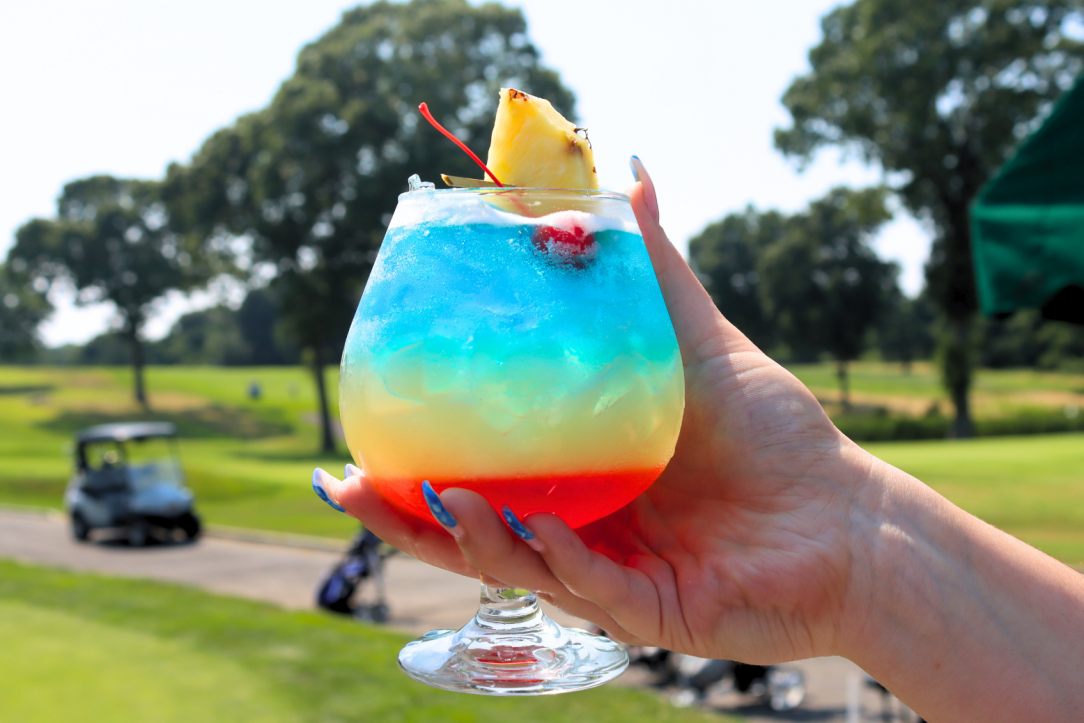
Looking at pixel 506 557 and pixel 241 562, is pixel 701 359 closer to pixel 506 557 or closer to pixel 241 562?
pixel 506 557

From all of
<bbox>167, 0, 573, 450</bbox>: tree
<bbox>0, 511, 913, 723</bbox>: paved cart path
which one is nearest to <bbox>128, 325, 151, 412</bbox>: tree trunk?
<bbox>167, 0, 573, 450</bbox>: tree

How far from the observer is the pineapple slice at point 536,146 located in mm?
1285

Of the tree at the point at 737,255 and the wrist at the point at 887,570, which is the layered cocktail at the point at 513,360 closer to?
the wrist at the point at 887,570

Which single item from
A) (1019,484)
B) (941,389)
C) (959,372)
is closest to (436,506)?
(1019,484)

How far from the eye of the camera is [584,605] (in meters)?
1.57

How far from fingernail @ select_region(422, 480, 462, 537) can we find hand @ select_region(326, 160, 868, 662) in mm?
205

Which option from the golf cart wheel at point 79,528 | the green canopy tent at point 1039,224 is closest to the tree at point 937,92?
the golf cart wheel at point 79,528

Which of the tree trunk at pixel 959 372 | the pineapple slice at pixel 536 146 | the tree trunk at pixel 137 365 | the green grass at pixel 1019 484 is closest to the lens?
the pineapple slice at pixel 536 146

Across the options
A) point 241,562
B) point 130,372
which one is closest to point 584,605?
point 241,562

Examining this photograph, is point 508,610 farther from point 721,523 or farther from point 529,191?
point 529,191

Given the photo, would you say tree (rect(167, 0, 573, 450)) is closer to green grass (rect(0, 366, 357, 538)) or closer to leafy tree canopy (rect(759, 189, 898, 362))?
green grass (rect(0, 366, 357, 538))

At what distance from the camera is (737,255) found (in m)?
56.1

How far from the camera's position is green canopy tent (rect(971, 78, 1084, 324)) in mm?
2516

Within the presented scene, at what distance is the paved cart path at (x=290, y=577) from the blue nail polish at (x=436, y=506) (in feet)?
29.9
